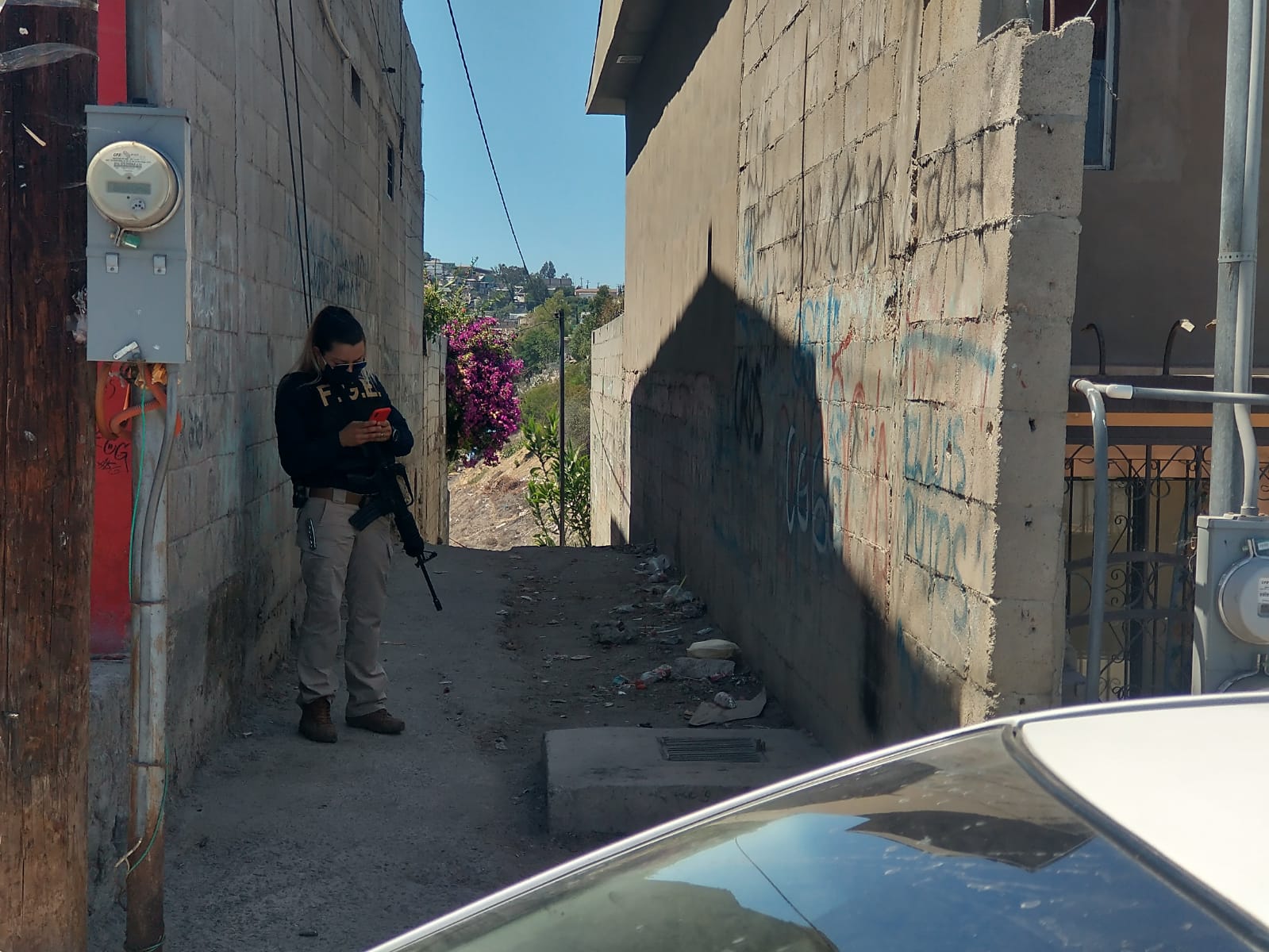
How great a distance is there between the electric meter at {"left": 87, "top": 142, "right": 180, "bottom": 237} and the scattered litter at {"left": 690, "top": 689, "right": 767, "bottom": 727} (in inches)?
152

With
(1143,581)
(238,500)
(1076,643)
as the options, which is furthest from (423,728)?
(1143,581)

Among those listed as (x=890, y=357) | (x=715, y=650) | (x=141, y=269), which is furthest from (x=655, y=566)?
(x=141, y=269)

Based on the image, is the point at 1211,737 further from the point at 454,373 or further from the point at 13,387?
the point at 454,373

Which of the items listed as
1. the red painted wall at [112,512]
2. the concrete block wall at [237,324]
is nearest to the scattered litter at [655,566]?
the concrete block wall at [237,324]

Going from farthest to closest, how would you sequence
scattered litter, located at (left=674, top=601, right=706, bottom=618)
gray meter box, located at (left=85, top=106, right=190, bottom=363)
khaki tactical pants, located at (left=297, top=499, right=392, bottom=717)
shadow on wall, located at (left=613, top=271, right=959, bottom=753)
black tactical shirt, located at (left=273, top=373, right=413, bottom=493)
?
scattered litter, located at (left=674, top=601, right=706, bottom=618) → khaki tactical pants, located at (left=297, top=499, right=392, bottom=717) → black tactical shirt, located at (left=273, top=373, right=413, bottom=493) → shadow on wall, located at (left=613, top=271, right=959, bottom=753) → gray meter box, located at (left=85, top=106, right=190, bottom=363)

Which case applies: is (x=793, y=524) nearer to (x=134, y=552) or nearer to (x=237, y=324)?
(x=237, y=324)

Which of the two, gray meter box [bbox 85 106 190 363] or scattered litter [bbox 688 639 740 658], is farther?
scattered litter [bbox 688 639 740 658]

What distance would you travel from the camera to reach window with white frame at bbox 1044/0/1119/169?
6242mm

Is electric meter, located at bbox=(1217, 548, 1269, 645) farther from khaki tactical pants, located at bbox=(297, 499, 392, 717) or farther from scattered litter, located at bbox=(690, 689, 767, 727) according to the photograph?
khaki tactical pants, located at bbox=(297, 499, 392, 717)

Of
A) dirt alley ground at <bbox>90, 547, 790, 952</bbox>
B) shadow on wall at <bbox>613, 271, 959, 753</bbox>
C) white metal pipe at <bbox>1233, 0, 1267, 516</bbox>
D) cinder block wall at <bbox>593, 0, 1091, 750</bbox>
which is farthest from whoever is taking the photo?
shadow on wall at <bbox>613, 271, 959, 753</bbox>

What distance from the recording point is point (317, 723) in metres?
5.45

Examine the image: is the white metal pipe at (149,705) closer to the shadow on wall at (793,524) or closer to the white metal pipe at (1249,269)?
the shadow on wall at (793,524)

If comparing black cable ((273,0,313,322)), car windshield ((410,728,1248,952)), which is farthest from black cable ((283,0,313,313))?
car windshield ((410,728,1248,952))

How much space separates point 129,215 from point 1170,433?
10.9 feet
